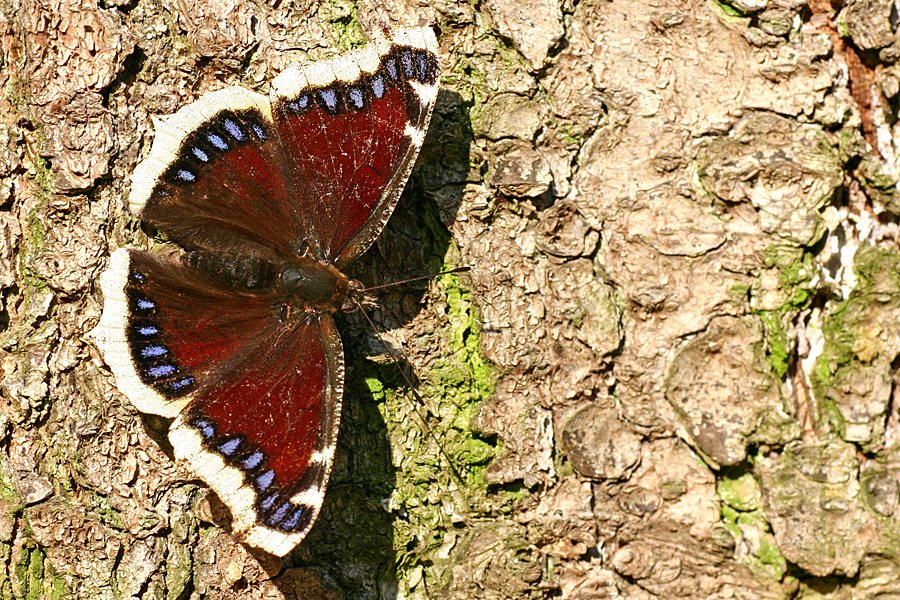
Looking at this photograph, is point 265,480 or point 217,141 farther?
point 217,141

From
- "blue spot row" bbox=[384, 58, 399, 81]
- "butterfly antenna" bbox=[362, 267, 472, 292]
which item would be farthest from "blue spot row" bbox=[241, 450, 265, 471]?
"blue spot row" bbox=[384, 58, 399, 81]

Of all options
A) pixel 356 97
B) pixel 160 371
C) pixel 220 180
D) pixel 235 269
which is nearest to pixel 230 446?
pixel 160 371

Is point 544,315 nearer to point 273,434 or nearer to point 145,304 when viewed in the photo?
point 273,434

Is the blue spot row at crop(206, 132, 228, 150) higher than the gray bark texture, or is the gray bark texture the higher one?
the blue spot row at crop(206, 132, 228, 150)

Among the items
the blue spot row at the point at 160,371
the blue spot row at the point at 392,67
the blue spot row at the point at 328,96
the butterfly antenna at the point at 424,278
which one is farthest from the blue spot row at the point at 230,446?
the blue spot row at the point at 392,67

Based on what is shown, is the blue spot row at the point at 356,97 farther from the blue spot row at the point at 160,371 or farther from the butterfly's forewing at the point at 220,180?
the blue spot row at the point at 160,371

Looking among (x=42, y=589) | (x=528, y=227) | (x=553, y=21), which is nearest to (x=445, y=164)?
(x=528, y=227)

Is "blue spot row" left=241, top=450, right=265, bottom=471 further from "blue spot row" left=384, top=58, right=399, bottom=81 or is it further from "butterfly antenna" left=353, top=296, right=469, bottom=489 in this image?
"blue spot row" left=384, top=58, right=399, bottom=81
